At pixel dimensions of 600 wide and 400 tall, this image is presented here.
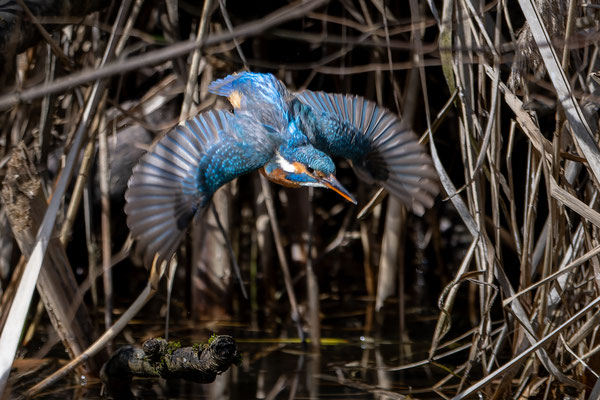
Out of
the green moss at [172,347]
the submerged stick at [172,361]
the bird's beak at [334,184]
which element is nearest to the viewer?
the submerged stick at [172,361]

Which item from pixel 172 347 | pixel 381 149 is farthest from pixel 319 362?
pixel 172 347

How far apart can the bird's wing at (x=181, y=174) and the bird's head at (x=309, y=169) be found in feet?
0.26

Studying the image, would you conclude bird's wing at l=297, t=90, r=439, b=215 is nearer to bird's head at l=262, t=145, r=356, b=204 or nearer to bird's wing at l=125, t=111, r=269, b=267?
bird's head at l=262, t=145, r=356, b=204

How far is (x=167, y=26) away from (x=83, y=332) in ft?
4.80

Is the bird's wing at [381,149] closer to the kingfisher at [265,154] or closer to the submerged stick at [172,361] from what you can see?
the kingfisher at [265,154]

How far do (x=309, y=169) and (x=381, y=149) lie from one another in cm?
39

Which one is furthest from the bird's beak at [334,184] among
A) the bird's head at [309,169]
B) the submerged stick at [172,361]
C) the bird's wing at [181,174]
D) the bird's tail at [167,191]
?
the submerged stick at [172,361]

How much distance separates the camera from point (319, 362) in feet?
10.1

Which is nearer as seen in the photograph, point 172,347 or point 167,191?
point 172,347

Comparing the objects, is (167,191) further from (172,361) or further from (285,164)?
(172,361)

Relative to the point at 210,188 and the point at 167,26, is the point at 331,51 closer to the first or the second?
the point at 167,26

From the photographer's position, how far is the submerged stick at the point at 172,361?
189cm

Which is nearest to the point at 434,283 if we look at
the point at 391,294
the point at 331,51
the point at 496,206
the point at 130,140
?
the point at 391,294

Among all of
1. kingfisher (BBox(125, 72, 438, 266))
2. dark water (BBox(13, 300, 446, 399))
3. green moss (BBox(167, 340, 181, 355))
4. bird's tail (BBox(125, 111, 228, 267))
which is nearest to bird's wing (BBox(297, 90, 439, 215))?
kingfisher (BBox(125, 72, 438, 266))
